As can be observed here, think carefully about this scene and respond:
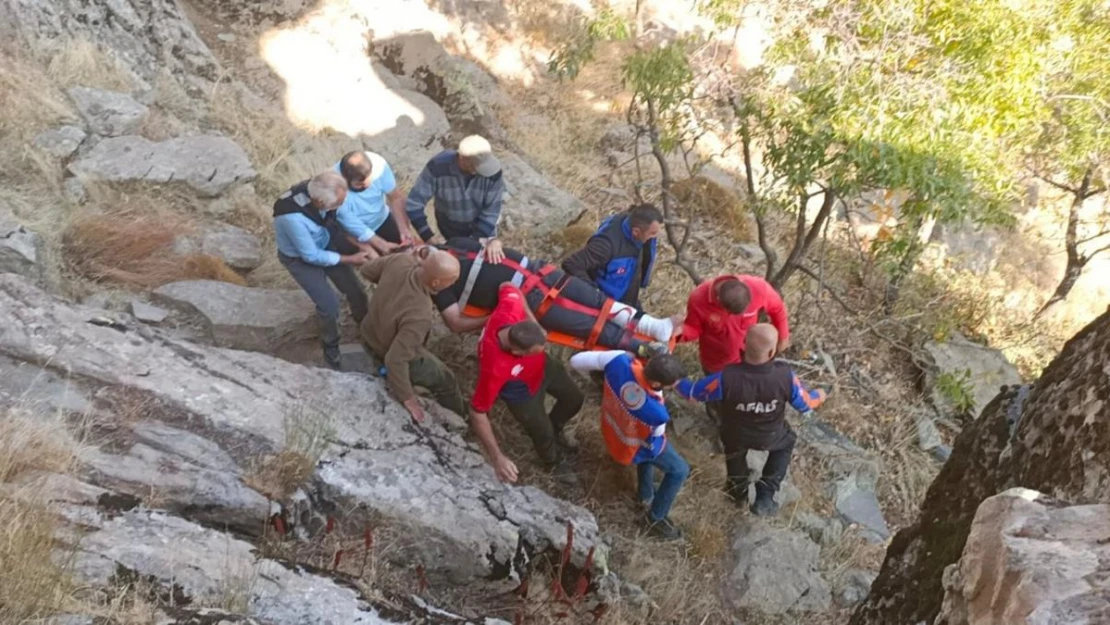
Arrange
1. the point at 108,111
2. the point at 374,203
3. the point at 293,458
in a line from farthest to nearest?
the point at 108,111
the point at 374,203
the point at 293,458

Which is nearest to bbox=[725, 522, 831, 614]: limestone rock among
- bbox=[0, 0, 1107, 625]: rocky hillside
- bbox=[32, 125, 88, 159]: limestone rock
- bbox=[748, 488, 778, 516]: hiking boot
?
bbox=[0, 0, 1107, 625]: rocky hillside

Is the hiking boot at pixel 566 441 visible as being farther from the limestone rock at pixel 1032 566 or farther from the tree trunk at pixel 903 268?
the limestone rock at pixel 1032 566

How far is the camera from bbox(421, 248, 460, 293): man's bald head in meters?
4.43

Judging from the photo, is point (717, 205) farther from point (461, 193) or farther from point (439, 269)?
point (439, 269)

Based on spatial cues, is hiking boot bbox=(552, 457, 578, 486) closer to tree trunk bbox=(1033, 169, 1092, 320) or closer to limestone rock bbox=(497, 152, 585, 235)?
limestone rock bbox=(497, 152, 585, 235)

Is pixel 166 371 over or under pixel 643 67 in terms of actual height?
under

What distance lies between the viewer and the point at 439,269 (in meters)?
4.44

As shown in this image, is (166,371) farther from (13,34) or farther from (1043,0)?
(1043,0)

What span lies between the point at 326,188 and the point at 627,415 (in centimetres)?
239

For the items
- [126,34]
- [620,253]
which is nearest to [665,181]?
[620,253]

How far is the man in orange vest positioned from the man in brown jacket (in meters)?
0.99

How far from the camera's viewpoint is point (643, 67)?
6504 millimetres

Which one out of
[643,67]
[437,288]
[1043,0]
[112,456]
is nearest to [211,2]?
[643,67]

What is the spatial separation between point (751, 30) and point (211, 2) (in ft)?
31.6
